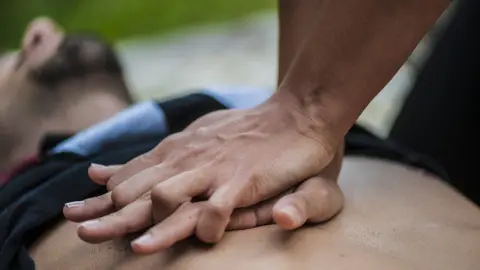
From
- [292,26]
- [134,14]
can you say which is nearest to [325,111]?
[292,26]

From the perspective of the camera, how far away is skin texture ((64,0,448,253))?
2.17ft

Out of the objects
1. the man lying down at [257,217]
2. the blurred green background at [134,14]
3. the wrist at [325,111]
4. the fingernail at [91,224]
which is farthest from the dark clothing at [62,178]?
the blurred green background at [134,14]

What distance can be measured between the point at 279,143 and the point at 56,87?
24.9 inches

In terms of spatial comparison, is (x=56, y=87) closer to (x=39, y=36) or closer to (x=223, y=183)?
(x=39, y=36)

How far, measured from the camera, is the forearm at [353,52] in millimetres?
710

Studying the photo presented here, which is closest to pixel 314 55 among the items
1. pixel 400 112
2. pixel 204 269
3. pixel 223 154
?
pixel 223 154

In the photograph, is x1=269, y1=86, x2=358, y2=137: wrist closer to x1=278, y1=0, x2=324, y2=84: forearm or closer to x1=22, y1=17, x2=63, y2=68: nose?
x1=278, y1=0, x2=324, y2=84: forearm

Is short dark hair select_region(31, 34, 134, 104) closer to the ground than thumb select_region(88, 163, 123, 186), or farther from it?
closer to the ground

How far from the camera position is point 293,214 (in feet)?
2.13

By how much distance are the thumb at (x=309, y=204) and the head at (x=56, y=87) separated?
554 millimetres

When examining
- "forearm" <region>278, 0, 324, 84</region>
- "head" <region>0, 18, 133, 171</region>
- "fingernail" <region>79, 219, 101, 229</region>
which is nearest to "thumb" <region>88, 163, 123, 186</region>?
"fingernail" <region>79, 219, 101, 229</region>

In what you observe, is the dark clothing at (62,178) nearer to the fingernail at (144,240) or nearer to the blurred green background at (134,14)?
the fingernail at (144,240)

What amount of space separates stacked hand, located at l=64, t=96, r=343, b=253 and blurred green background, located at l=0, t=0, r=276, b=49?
1452 mm

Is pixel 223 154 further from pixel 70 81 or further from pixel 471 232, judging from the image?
pixel 70 81
